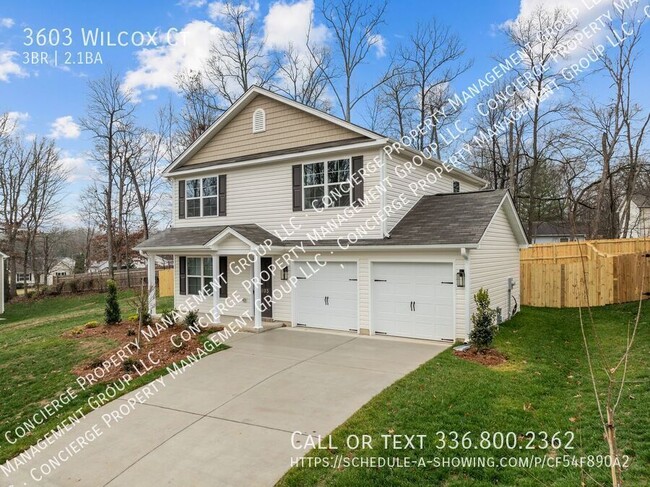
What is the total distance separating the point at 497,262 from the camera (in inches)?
491

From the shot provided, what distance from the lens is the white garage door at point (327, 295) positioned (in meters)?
11.9

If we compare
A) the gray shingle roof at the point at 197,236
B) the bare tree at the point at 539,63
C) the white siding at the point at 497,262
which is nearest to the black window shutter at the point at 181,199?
the gray shingle roof at the point at 197,236

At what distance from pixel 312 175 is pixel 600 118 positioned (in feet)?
64.5

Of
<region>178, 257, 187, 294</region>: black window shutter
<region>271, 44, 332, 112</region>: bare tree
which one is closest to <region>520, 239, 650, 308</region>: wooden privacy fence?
<region>178, 257, 187, 294</region>: black window shutter

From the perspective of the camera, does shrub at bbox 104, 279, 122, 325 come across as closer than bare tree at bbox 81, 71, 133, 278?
Yes

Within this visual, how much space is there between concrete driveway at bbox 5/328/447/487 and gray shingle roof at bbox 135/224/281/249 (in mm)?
3955

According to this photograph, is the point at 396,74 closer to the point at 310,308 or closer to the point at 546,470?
the point at 310,308

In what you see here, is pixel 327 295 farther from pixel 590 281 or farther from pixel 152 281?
pixel 590 281

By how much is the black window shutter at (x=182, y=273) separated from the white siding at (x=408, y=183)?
7685 mm

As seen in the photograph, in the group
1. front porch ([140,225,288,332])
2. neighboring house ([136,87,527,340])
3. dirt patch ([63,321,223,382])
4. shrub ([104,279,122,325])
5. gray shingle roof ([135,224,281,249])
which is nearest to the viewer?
dirt patch ([63,321,223,382])

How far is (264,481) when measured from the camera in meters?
4.65

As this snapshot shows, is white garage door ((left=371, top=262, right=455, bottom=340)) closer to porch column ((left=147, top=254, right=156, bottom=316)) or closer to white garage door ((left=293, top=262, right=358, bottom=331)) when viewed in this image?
white garage door ((left=293, top=262, right=358, bottom=331))

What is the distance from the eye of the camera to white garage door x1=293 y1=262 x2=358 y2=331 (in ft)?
38.9

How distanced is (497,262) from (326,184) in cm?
564
